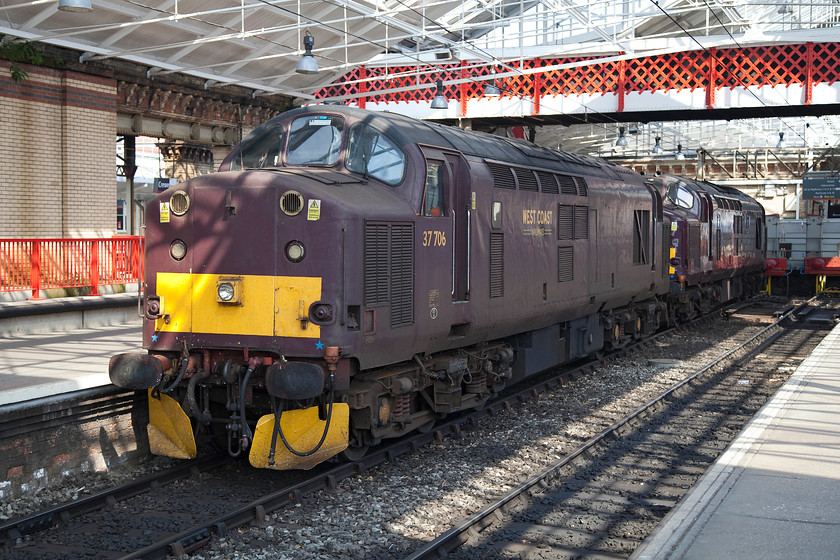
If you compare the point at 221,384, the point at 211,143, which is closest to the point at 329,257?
the point at 221,384

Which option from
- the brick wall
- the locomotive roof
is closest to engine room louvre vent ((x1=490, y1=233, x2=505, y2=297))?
the locomotive roof

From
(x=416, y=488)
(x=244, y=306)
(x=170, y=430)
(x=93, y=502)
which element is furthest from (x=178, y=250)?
(x=416, y=488)

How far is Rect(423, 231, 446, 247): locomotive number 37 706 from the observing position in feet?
29.8

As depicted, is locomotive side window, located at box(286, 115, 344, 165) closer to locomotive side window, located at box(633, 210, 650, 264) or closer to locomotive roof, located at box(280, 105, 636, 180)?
locomotive roof, located at box(280, 105, 636, 180)

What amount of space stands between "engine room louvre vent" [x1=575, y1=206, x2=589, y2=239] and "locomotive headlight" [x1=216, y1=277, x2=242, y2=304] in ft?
22.0

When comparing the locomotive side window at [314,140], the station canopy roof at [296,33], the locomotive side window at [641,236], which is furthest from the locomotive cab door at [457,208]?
the locomotive side window at [641,236]

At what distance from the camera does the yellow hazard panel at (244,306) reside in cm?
790

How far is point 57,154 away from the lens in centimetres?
1659

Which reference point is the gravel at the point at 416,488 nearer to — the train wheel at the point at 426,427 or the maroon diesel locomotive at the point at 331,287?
the train wheel at the point at 426,427

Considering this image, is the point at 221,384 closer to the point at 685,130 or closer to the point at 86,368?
the point at 86,368

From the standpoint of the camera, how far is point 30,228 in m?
16.2

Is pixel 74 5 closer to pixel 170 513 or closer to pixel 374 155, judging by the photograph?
pixel 374 155

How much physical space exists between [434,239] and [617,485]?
3.19 meters

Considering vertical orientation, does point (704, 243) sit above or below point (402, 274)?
above
